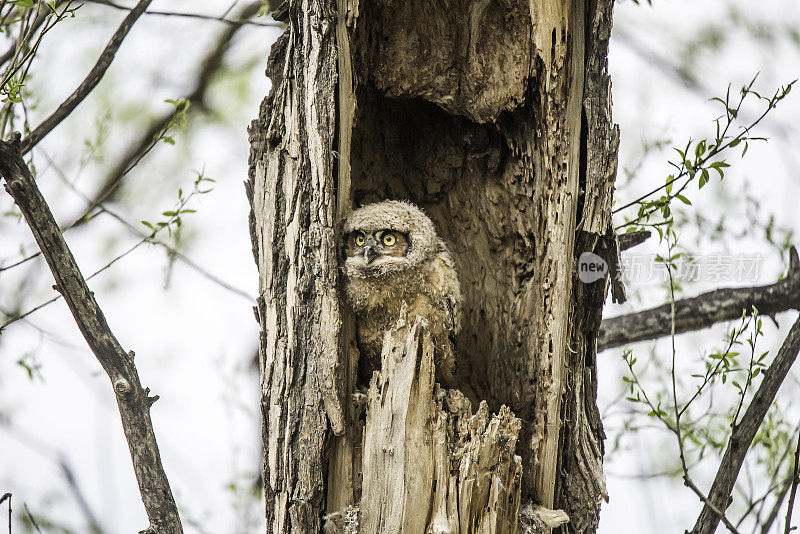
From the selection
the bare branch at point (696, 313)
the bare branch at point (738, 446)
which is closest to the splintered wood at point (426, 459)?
the bare branch at point (738, 446)

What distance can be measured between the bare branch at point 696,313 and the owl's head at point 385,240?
1.46m

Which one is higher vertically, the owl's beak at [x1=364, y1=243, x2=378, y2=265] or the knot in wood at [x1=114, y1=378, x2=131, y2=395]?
the owl's beak at [x1=364, y1=243, x2=378, y2=265]

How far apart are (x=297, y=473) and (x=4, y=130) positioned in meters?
1.95

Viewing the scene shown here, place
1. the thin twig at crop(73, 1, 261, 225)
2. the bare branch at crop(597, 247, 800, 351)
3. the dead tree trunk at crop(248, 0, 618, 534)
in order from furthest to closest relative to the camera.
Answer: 1. the thin twig at crop(73, 1, 261, 225)
2. the bare branch at crop(597, 247, 800, 351)
3. the dead tree trunk at crop(248, 0, 618, 534)

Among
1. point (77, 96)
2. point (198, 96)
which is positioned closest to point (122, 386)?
point (77, 96)

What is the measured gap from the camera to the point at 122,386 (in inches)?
93.7

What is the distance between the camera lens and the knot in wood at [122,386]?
2379 mm

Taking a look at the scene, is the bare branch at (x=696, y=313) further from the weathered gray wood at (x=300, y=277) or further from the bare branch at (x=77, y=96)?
the bare branch at (x=77, y=96)

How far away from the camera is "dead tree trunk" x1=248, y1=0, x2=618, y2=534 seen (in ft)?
8.66

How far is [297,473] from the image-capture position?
2.65 m

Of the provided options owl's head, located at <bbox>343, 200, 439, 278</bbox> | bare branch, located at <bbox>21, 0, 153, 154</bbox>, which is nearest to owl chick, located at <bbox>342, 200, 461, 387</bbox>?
owl's head, located at <bbox>343, 200, 439, 278</bbox>

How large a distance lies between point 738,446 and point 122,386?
2165mm

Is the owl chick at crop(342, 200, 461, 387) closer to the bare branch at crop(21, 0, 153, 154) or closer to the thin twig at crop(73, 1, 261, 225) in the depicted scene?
the bare branch at crop(21, 0, 153, 154)

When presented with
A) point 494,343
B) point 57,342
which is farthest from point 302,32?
point 57,342
